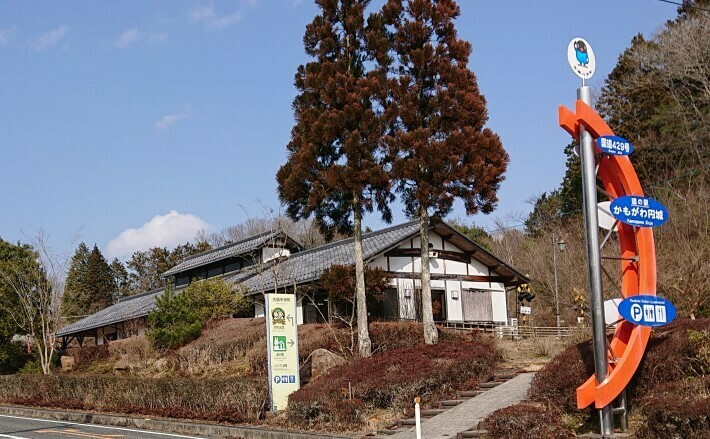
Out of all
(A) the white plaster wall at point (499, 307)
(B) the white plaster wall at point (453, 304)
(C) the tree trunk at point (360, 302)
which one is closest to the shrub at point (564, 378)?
(C) the tree trunk at point (360, 302)

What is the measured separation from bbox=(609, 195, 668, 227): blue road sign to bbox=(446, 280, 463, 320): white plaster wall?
59.2 feet

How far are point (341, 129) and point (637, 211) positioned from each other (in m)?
11.7

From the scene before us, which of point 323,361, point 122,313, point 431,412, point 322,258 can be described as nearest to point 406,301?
point 322,258

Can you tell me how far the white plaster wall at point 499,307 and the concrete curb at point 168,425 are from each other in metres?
17.1

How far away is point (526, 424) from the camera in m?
11.6

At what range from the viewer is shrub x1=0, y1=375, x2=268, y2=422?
18.3 meters

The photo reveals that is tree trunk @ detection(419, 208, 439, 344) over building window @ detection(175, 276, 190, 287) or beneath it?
beneath

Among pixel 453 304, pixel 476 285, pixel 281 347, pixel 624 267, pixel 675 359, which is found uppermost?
pixel 476 285

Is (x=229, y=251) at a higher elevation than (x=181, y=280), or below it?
higher

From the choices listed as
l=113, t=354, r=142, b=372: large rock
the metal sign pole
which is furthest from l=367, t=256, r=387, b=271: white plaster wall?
the metal sign pole

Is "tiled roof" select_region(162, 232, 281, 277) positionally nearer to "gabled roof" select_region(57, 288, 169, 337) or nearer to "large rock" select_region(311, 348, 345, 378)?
"gabled roof" select_region(57, 288, 169, 337)

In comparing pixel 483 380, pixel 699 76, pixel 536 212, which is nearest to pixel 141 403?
pixel 483 380

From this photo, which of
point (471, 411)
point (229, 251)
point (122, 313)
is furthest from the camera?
point (122, 313)

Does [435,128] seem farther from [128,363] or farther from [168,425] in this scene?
[128,363]
